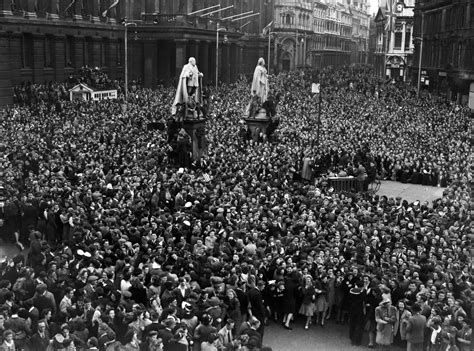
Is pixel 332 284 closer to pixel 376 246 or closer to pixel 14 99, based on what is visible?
pixel 376 246

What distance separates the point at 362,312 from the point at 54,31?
41044 mm

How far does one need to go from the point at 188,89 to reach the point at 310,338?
17942 millimetres

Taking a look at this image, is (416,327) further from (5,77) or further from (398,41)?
(398,41)

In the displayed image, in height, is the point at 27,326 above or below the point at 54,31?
below

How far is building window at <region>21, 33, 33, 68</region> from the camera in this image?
46094mm

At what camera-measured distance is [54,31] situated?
1944 inches

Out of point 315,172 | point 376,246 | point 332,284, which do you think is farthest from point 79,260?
point 315,172

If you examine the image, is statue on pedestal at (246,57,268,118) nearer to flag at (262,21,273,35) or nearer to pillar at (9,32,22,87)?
pillar at (9,32,22,87)

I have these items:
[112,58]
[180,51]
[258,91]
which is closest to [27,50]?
[112,58]

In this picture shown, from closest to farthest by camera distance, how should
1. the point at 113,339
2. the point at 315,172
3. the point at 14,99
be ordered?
the point at 113,339, the point at 315,172, the point at 14,99

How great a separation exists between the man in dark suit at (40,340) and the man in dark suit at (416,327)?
22.8 feet

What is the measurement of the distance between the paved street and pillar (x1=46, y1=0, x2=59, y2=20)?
39.7m

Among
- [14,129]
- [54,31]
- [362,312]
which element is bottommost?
[362,312]

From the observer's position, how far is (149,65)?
223 ft
